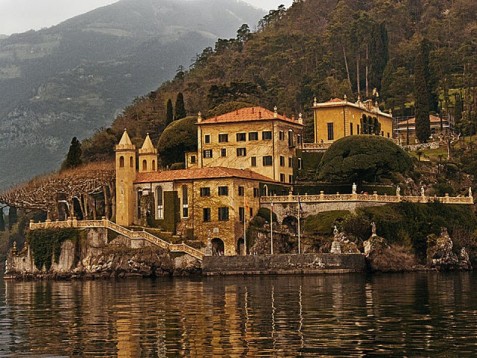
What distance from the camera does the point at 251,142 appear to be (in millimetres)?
109188

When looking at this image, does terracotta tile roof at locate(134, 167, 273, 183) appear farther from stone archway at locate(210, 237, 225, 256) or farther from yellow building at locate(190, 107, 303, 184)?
stone archway at locate(210, 237, 225, 256)

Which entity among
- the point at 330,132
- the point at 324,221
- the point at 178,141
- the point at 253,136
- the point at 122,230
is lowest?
the point at 122,230

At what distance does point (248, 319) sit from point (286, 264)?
39.0m

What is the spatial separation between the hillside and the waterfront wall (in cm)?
4235

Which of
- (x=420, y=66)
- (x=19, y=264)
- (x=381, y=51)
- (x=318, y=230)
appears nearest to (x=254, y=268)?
(x=318, y=230)

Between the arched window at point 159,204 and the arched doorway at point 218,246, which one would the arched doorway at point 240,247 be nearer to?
the arched doorway at point 218,246

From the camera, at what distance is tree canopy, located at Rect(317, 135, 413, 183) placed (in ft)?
340

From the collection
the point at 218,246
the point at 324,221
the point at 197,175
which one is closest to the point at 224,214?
the point at 218,246

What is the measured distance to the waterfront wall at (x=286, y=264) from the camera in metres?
89.4

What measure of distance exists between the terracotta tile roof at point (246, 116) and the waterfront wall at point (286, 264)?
69.9ft

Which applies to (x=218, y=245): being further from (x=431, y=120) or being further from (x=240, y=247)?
(x=431, y=120)

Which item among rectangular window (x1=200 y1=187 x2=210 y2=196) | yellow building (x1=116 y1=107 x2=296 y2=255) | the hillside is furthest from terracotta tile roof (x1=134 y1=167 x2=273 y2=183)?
the hillside

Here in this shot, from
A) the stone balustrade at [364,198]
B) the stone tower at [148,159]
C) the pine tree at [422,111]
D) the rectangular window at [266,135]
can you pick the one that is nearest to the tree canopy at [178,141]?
the stone tower at [148,159]

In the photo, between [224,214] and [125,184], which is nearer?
[224,214]
